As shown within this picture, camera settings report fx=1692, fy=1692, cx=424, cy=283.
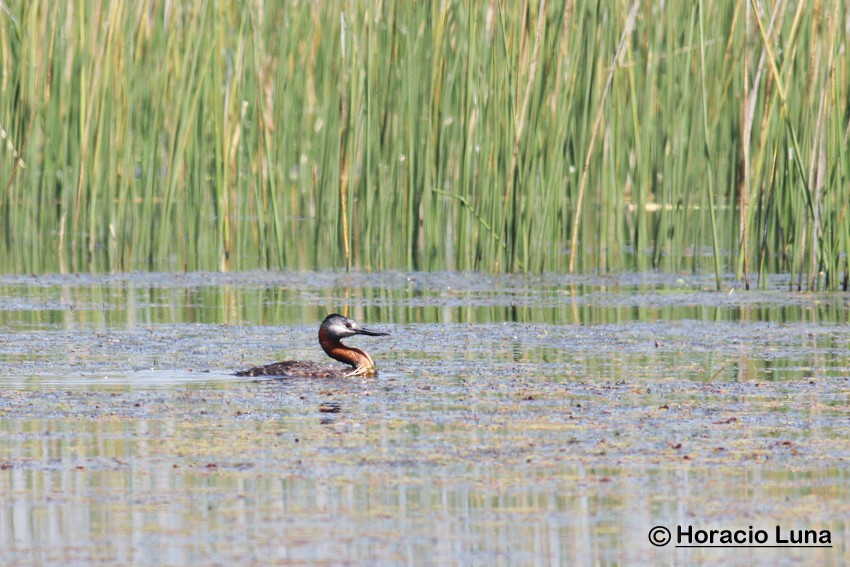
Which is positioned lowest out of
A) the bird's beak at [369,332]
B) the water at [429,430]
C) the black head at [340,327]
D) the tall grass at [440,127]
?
the water at [429,430]

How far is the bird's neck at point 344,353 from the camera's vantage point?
6551 mm

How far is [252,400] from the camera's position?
5746 millimetres

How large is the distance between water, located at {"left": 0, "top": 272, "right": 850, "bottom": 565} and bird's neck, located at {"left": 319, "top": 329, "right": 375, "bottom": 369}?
0.39 feet

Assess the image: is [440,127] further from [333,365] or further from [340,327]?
[333,365]

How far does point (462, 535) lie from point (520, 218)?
18.3ft

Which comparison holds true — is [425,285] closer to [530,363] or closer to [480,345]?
[480,345]

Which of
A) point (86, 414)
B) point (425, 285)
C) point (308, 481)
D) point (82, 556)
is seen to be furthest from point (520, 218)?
point (82, 556)

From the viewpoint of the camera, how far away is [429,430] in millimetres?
5121

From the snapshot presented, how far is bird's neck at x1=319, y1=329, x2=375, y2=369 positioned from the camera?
655 centimetres

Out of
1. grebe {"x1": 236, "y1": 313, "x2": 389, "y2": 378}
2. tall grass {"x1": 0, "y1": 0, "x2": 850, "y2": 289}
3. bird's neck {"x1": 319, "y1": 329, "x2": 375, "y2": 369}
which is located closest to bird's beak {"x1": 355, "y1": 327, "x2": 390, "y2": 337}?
grebe {"x1": 236, "y1": 313, "x2": 389, "y2": 378}

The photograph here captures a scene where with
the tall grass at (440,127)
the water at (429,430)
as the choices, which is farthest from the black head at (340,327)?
the tall grass at (440,127)

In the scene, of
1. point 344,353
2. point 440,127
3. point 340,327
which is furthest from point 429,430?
point 440,127

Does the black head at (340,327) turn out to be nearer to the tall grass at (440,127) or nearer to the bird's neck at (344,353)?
the bird's neck at (344,353)

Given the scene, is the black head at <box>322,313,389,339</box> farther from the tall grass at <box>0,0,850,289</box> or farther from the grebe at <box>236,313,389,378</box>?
the tall grass at <box>0,0,850,289</box>
